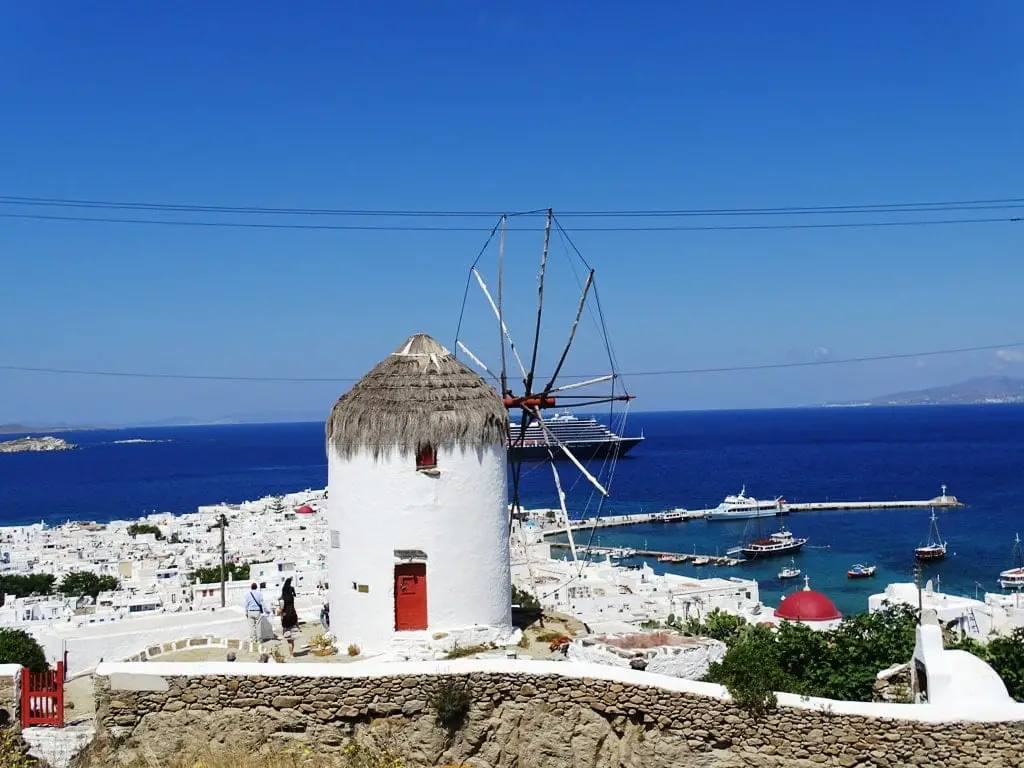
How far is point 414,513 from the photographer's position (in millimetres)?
13602

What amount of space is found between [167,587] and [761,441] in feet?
571

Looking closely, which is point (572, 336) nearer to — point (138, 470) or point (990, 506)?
point (990, 506)

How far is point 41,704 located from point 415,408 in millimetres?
6138

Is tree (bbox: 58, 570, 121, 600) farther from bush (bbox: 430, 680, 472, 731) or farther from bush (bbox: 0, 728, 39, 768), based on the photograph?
bush (bbox: 430, 680, 472, 731)

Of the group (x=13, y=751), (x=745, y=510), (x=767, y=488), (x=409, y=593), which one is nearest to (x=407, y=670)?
(x=409, y=593)

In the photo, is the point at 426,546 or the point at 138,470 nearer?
the point at 426,546

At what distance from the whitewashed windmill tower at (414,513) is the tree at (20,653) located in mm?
4815

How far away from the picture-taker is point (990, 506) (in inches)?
3132

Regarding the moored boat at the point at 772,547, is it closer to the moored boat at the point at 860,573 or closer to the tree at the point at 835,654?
the moored boat at the point at 860,573

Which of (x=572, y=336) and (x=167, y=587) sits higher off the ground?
(x=572, y=336)

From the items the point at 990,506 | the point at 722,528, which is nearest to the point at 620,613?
the point at 722,528

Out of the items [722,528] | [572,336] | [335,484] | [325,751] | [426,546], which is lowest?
[722,528]

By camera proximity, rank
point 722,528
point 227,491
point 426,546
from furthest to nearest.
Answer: point 227,491 → point 722,528 → point 426,546

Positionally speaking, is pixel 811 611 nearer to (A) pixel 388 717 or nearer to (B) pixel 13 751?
(A) pixel 388 717
